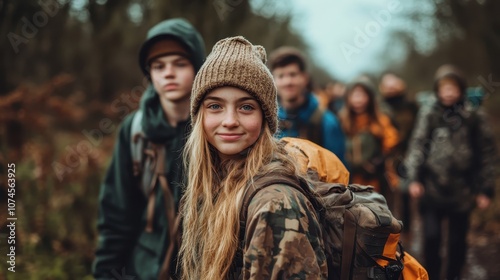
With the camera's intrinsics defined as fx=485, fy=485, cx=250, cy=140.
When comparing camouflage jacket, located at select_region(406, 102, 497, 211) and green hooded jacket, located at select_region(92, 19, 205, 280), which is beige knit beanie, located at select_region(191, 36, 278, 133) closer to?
green hooded jacket, located at select_region(92, 19, 205, 280)

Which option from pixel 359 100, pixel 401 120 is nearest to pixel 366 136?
pixel 359 100

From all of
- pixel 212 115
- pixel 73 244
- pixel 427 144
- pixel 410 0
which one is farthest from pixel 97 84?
pixel 410 0

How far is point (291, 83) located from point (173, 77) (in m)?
1.83

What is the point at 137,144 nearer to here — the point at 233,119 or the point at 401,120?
the point at 233,119

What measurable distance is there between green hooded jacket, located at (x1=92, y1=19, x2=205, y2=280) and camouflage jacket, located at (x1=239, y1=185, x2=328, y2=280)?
1420 mm

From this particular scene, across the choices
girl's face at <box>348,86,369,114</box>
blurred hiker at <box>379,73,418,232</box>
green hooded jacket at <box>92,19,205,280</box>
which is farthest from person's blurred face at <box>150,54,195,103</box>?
blurred hiker at <box>379,73,418,232</box>

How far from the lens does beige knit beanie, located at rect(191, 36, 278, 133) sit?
208 cm

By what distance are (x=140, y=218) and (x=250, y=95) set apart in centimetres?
158

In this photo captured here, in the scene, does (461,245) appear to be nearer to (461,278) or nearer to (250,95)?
(461,278)

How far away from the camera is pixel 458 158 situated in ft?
16.9

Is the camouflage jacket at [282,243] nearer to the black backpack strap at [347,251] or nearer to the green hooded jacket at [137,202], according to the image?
the black backpack strap at [347,251]

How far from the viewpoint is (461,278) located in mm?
5488

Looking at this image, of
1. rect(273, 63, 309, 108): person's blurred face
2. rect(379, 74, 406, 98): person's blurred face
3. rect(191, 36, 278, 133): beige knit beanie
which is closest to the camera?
rect(191, 36, 278, 133): beige knit beanie

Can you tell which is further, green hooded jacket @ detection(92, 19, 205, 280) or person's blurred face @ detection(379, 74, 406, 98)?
person's blurred face @ detection(379, 74, 406, 98)
